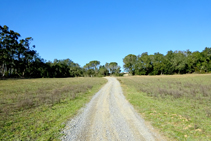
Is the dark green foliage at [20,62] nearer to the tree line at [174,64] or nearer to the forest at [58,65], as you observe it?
the forest at [58,65]

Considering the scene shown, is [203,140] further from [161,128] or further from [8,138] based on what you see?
[8,138]

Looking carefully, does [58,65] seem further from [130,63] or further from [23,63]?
[130,63]

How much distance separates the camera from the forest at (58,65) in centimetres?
5821

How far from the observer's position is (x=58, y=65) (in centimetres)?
9725

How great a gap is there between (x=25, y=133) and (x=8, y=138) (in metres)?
0.70

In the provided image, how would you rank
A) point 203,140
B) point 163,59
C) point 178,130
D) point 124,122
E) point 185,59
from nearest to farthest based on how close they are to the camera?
point 203,140 < point 178,130 < point 124,122 < point 185,59 < point 163,59

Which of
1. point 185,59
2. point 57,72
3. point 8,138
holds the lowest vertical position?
point 8,138

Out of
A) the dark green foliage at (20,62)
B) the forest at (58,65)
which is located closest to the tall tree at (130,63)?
the forest at (58,65)

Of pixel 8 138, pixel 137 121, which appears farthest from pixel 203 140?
pixel 8 138

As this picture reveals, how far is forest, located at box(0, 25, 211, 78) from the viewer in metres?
58.2

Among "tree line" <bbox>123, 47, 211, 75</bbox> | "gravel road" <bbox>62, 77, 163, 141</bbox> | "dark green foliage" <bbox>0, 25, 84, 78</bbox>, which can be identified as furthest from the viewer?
"tree line" <bbox>123, 47, 211, 75</bbox>

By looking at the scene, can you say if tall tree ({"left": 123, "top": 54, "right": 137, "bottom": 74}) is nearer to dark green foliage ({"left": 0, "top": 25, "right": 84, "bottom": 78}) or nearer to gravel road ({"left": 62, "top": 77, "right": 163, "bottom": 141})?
dark green foliage ({"left": 0, "top": 25, "right": 84, "bottom": 78})

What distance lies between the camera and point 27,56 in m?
72.4

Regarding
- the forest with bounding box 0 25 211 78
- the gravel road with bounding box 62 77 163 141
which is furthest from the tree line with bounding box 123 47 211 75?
the gravel road with bounding box 62 77 163 141
